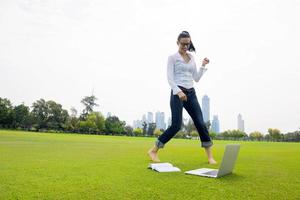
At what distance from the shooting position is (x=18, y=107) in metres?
70.0

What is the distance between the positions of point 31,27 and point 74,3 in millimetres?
9198

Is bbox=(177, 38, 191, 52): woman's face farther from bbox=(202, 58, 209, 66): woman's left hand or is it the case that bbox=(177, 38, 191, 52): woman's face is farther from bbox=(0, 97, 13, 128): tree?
bbox=(0, 97, 13, 128): tree

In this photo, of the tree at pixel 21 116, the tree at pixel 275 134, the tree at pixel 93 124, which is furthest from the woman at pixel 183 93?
the tree at pixel 275 134

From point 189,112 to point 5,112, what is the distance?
6871cm

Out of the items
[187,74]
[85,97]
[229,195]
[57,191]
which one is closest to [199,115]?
[187,74]

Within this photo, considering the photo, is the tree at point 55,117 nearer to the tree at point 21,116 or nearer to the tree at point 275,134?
the tree at point 21,116

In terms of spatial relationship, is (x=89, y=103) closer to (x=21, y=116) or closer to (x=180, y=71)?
(x=21, y=116)

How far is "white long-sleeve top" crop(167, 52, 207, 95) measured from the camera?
4.58 m

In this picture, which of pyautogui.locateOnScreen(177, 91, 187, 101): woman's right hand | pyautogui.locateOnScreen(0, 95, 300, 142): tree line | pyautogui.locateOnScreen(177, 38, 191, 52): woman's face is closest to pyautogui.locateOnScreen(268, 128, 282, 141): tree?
pyautogui.locateOnScreen(0, 95, 300, 142): tree line

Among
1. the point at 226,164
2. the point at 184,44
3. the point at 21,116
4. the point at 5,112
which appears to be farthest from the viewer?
the point at 21,116

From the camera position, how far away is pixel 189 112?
15.1 ft

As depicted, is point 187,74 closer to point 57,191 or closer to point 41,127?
point 57,191

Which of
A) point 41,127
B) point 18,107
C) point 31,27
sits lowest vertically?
point 41,127

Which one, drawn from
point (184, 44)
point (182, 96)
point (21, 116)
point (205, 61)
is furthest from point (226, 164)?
point (21, 116)
